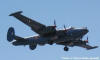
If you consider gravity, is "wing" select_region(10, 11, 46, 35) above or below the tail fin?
above

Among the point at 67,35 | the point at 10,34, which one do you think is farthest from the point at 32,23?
the point at 10,34

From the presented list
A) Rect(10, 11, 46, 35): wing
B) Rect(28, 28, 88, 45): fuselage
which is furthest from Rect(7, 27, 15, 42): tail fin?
Rect(28, 28, 88, 45): fuselage

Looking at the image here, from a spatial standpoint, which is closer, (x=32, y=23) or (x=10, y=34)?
(x=32, y=23)

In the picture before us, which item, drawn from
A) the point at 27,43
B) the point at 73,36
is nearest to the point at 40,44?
the point at 27,43

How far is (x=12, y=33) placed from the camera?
3164 inches

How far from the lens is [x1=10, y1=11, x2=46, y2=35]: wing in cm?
7275

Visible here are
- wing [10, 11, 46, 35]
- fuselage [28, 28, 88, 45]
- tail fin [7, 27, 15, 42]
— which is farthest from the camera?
tail fin [7, 27, 15, 42]

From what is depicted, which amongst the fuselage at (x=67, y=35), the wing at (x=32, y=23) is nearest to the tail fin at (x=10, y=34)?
the wing at (x=32, y=23)

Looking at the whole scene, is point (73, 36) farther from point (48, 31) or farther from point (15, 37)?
point (15, 37)

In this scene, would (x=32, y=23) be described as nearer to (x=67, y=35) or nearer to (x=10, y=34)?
(x=67, y=35)

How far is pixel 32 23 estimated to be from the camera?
7406 centimetres

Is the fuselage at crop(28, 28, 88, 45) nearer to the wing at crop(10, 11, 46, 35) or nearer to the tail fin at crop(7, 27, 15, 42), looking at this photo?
the wing at crop(10, 11, 46, 35)

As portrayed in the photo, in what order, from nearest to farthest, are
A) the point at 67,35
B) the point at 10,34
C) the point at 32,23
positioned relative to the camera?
the point at 32,23, the point at 67,35, the point at 10,34

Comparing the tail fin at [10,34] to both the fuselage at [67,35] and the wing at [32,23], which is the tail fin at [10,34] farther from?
the fuselage at [67,35]
